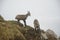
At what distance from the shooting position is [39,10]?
14.6ft

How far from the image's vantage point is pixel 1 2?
4.31 m

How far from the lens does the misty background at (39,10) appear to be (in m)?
4.22

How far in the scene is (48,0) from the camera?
4559 millimetres

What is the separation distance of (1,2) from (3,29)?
1.91m

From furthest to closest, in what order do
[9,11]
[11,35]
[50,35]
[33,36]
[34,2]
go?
[34,2] → [9,11] → [50,35] → [33,36] → [11,35]

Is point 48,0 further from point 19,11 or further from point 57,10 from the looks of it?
point 19,11

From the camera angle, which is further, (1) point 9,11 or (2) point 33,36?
(1) point 9,11

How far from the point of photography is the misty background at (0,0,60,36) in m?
4.22

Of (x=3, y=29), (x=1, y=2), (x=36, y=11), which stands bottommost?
(x=3, y=29)

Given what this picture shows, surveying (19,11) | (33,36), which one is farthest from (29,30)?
(19,11)

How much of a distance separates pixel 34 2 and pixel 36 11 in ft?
0.88

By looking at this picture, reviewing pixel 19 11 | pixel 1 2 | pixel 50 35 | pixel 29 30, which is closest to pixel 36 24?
pixel 29 30

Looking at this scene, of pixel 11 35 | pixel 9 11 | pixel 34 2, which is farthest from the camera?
pixel 34 2

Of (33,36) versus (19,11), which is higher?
(19,11)
